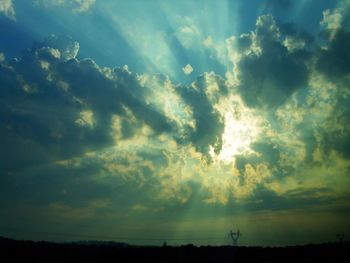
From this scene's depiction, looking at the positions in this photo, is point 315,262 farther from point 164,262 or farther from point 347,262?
point 164,262

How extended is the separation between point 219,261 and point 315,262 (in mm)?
22603

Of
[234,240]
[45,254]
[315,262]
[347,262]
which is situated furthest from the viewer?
[234,240]

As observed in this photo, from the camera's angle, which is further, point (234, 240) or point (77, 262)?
point (234, 240)

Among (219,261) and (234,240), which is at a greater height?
(234,240)

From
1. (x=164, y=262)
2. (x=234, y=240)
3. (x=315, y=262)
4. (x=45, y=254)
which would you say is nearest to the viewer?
(x=315, y=262)

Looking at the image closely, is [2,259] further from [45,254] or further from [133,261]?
[133,261]

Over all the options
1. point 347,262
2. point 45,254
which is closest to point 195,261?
point 347,262

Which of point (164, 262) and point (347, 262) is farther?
point (164, 262)

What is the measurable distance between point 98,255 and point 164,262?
2358cm

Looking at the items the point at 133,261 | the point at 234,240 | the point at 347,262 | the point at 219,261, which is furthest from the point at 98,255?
the point at 234,240

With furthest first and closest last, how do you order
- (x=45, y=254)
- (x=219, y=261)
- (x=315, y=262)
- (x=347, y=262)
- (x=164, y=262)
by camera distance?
(x=45, y=254)
(x=219, y=261)
(x=164, y=262)
(x=315, y=262)
(x=347, y=262)

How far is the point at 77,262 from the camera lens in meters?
77.3

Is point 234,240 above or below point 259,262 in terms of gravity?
above

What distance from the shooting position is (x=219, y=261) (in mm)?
82562
